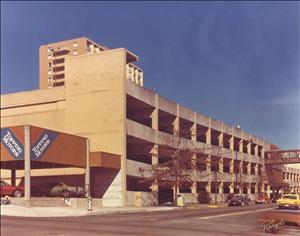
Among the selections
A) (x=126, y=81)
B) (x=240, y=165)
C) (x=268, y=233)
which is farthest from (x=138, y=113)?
(x=268, y=233)

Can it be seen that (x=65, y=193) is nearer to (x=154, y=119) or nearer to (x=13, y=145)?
(x=13, y=145)

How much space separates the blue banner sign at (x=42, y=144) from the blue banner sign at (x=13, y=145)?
3.11ft

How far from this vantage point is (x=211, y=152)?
3034 inches

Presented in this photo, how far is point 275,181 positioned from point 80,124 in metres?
70.7

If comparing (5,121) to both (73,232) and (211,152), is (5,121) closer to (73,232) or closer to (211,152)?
(211,152)

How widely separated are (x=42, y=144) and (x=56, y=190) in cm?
547

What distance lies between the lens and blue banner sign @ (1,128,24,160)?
126ft

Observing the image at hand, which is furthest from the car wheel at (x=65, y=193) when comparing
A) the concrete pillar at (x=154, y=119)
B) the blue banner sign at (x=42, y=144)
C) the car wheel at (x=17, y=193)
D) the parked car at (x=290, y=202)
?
the parked car at (x=290, y=202)

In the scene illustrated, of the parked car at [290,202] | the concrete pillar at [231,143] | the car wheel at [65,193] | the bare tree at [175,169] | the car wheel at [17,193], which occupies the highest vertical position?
the concrete pillar at [231,143]

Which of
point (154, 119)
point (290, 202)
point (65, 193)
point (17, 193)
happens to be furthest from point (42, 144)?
point (290, 202)

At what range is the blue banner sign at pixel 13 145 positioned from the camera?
38469 millimetres

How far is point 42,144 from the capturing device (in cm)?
4044

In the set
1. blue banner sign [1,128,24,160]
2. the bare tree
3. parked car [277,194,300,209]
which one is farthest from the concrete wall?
parked car [277,194,300,209]

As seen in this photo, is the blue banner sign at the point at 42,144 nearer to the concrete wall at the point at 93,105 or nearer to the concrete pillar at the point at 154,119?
the concrete wall at the point at 93,105
